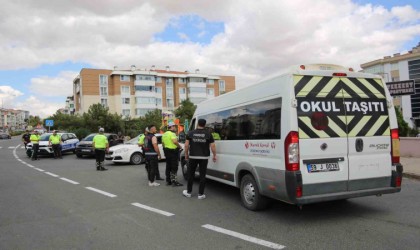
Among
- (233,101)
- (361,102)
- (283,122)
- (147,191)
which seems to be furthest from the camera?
(147,191)

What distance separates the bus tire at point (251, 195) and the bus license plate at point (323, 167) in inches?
45.1

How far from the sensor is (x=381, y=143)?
568 centimetres

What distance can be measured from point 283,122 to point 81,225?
3.63 metres

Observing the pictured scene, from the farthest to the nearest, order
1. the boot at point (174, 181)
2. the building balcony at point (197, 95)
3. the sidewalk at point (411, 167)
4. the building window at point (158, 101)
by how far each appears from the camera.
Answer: the building balcony at point (197, 95), the building window at point (158, 101), the sidewalk at point (411, 167), the boot at point (174, 181)

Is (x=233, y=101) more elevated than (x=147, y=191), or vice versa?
(x=233, y=101)

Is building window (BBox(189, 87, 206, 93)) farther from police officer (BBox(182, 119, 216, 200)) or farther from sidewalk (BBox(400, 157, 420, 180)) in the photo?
police officer (BBox(182, 119, 216, 200))

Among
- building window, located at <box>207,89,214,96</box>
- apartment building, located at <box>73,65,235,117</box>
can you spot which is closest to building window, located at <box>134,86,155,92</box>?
apartment building, located at <box>73,65,235,117</box>

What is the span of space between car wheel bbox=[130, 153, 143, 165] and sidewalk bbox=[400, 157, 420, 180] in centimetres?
1045

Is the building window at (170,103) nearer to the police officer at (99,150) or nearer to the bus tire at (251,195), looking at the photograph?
the police officer at (99,150)

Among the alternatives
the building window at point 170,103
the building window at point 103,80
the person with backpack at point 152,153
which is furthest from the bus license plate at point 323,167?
the building window at point 170,103

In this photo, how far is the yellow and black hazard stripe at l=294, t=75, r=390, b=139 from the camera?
5.23m

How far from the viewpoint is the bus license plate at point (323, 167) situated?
5148mm

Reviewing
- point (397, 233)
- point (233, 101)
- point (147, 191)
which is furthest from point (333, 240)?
point (147, 191)

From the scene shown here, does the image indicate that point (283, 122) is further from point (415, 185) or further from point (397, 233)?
point (415, 185)
